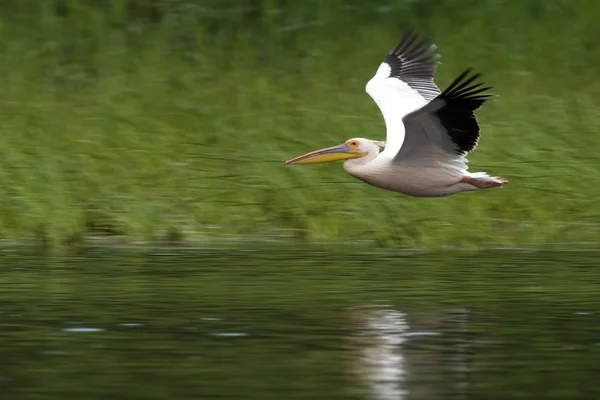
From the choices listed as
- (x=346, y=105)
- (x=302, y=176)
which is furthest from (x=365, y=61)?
(x=302, y=176)

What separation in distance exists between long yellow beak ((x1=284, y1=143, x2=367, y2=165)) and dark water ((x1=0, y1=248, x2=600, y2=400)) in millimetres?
673

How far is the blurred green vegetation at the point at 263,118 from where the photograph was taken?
1440cm

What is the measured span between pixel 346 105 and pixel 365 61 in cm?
216

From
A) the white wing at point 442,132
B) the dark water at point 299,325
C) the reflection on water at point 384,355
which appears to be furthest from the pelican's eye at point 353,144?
the reflection on water at point 384,355

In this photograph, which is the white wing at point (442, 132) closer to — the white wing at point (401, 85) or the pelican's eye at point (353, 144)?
the white wing at point (401, 85)

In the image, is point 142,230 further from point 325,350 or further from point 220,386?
point 220,386

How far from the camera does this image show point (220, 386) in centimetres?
781

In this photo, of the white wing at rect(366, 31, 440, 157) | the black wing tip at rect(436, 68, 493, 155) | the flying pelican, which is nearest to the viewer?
the black wing tip at rect(436, 68, 493, 155)

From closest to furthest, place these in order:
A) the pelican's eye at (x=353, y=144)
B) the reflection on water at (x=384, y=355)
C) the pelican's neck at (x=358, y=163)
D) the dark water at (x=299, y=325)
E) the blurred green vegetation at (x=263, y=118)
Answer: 1. the reflection on water at (x=384, y=355)
2. the dark water at (x=299, y=325)
3. the pelican's neck at (x=358, y=163)
4. the pelican's eye at (x=353, y=144)
5. the blurred green vegetation at (x=263, y=118)

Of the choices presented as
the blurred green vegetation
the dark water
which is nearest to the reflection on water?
the dark water

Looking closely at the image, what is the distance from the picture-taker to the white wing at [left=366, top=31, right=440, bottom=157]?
12.9 m

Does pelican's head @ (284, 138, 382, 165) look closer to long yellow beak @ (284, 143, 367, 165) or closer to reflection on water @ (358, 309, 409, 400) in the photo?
long yellow beak @ (284, 143, 367, 165)

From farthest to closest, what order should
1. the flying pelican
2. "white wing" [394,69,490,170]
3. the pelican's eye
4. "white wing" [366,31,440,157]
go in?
the pelican's eye < "white wing" [366,31,440,157] < the flying pelican < "white wing" [394,69,490,170]

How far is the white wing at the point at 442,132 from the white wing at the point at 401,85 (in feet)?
0.54
